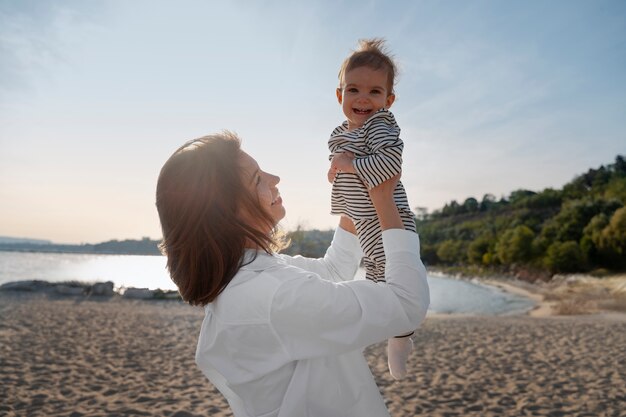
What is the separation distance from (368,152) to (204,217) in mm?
604

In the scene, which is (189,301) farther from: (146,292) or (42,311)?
(146,292)

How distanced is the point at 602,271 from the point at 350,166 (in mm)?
41191

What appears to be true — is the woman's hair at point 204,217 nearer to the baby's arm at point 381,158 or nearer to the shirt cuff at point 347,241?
the baby's arm at point 381,158

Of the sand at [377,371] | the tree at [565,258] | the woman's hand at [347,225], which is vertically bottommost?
the sand at [377,371]

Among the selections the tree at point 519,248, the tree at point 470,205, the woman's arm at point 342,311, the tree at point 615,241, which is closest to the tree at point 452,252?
the tree at point 519,248

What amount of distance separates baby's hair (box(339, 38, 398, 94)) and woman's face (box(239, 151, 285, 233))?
2.01 feet

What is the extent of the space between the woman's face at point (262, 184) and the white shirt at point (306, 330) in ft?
0.60

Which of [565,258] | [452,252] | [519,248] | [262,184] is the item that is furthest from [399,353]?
[452,252]

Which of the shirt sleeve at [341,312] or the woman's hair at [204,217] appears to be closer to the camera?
the shirt sleeve at [341,312]

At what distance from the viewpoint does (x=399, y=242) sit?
4.20 feet

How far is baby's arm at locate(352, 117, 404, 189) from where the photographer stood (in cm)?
140

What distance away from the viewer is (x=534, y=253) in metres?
46.5

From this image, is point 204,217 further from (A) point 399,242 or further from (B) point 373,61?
(B) point 373,61

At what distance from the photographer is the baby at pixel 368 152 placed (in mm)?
1466
